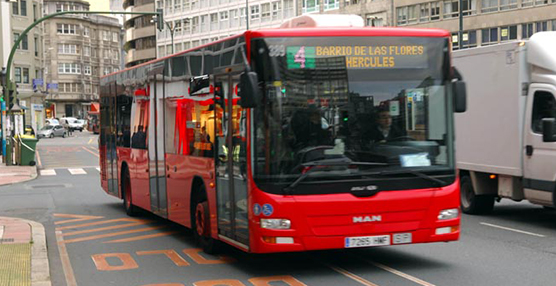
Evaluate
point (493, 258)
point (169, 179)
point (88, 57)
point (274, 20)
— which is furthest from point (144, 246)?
point (88, 57)

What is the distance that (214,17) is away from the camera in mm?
102625

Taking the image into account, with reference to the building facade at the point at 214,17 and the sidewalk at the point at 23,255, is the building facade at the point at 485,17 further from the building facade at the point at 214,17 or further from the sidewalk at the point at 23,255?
the sidewalk at the point at 23,255

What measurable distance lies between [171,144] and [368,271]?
14.4 ft

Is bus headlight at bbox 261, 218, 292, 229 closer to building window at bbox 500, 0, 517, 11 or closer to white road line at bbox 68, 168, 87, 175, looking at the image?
white road line at bbox 68, 168, 87, 175

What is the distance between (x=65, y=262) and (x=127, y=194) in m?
5.89

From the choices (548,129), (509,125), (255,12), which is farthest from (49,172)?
(255,12)

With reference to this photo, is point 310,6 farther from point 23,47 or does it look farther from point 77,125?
point 77,125

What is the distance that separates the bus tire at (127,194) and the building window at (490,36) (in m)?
52.0

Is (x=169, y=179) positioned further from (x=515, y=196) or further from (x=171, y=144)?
(x=515, y=196)

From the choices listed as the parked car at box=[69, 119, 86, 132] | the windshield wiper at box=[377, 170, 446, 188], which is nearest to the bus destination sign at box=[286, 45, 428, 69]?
the windshield wiper at box=[377, 170, 446, 188]

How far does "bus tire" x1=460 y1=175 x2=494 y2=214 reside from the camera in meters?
15.9

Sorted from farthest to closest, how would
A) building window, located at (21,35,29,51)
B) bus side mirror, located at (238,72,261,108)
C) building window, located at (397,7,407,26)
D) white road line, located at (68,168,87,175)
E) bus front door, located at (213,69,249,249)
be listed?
1. building window, located at (21,35,29,51)
2. building window, located at (397,7,407,26)
3. white road line, located at (68,168,87,175)
4. bus front door, located at (213,69,249,249)
5. bus side mirror, located at (238,72,261,108)

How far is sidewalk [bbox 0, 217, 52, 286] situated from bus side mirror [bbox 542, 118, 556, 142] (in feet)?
24.6

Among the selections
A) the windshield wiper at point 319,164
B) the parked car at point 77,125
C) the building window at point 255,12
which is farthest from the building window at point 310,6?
the windshield wiper at point 319,164
